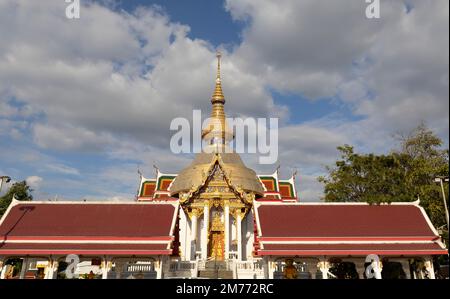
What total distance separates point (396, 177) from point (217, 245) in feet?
52.0

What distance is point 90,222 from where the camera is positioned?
2508 cm

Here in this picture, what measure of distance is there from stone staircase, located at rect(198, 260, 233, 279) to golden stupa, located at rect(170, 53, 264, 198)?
6.96m

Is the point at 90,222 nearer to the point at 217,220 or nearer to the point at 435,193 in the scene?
the point at 217,220

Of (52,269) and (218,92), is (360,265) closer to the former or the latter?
(52,269)

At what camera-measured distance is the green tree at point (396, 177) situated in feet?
90.8

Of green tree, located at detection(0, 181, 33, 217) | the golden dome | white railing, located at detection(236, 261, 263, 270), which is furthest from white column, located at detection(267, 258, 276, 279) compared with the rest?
green tree, located at detection(0, 181, 33, 217)

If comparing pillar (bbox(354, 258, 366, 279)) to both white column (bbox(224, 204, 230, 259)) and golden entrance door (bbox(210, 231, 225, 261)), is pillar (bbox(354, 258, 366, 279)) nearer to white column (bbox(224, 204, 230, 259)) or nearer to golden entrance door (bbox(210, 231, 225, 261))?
white column (bbox(224, 204, 230, 259))

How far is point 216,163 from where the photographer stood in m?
31.6

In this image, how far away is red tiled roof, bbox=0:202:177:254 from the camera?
23.1 m

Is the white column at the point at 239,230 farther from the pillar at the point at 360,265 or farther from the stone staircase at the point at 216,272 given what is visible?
the pillar at the point at 360,265

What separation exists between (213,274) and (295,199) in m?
21.0

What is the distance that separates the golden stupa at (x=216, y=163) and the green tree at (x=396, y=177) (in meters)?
8.65

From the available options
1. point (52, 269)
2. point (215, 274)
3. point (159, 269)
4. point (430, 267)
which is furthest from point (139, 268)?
point (430, 267)
